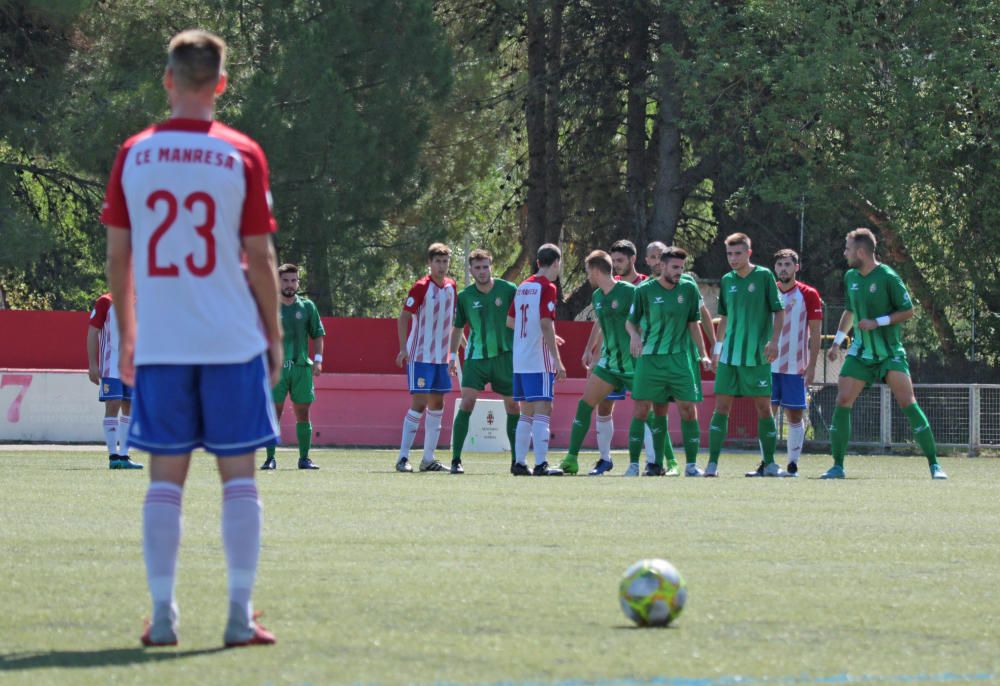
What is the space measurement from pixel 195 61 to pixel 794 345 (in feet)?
45.5

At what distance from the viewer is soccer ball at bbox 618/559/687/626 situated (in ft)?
20.9

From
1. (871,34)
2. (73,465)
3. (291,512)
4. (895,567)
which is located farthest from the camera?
(871,34)

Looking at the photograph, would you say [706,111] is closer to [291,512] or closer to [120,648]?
[291,512]

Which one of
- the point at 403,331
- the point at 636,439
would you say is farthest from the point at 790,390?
the point at 403,331

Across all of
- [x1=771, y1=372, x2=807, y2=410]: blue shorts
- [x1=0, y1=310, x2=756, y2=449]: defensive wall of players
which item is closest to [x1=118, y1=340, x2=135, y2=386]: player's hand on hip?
[x1=771, y1=372, x2=807, y2=410]: blue shorts

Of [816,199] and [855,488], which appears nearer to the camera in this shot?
[855,488]

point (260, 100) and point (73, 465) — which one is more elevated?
point (260, 100)

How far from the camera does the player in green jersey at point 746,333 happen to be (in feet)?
56.4

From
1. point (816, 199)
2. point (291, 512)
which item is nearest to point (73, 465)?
point (291, 512)

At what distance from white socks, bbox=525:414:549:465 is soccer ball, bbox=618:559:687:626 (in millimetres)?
10791

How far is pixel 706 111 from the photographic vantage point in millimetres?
31578

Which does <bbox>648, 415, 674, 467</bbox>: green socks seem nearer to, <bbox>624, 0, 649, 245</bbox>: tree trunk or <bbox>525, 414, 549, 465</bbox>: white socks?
<bbox>525, 414, 549, 465</bbox>: white socks

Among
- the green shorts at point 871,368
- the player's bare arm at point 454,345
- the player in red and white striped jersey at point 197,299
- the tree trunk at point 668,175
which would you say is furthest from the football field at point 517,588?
the tree trunk at point 668,175

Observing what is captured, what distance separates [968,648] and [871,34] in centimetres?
2428
